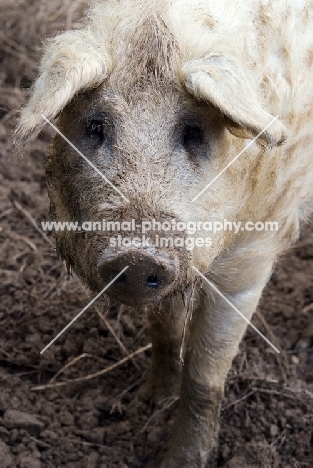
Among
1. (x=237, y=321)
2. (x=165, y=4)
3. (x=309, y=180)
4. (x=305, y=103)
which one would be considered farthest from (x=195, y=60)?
(x=237, y=321)

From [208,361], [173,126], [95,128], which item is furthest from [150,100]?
[208,361]

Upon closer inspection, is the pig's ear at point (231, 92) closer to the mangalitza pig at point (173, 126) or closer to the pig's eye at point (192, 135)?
the mangalitza pig at point (173, 126)

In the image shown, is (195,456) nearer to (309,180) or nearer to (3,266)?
(309,180)

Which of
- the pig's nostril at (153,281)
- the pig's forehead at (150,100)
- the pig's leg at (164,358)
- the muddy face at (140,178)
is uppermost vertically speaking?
the pig's forehead at (150,100)

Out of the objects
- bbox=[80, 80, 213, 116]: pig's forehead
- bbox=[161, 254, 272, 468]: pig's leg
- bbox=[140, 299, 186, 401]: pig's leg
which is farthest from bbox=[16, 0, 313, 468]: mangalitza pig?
bbox=[140, 299, 186, 401]: pig's leg

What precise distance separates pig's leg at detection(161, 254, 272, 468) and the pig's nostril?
0.89 m

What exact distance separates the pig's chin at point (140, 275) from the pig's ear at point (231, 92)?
426 millimetres

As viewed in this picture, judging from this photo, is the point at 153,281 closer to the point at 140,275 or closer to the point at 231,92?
the point at 140,275

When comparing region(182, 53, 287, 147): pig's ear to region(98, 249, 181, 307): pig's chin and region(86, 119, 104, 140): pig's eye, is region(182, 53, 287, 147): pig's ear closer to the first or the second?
region(86, 119, 104, 140): pig's eye

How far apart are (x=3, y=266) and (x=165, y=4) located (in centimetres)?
222

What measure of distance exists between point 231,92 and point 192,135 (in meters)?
0.24

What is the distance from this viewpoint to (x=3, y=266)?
4.34 m

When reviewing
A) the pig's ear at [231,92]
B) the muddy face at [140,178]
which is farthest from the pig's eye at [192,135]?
the pig's ear at [231,92]

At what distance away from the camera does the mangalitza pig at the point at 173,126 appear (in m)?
2.20
